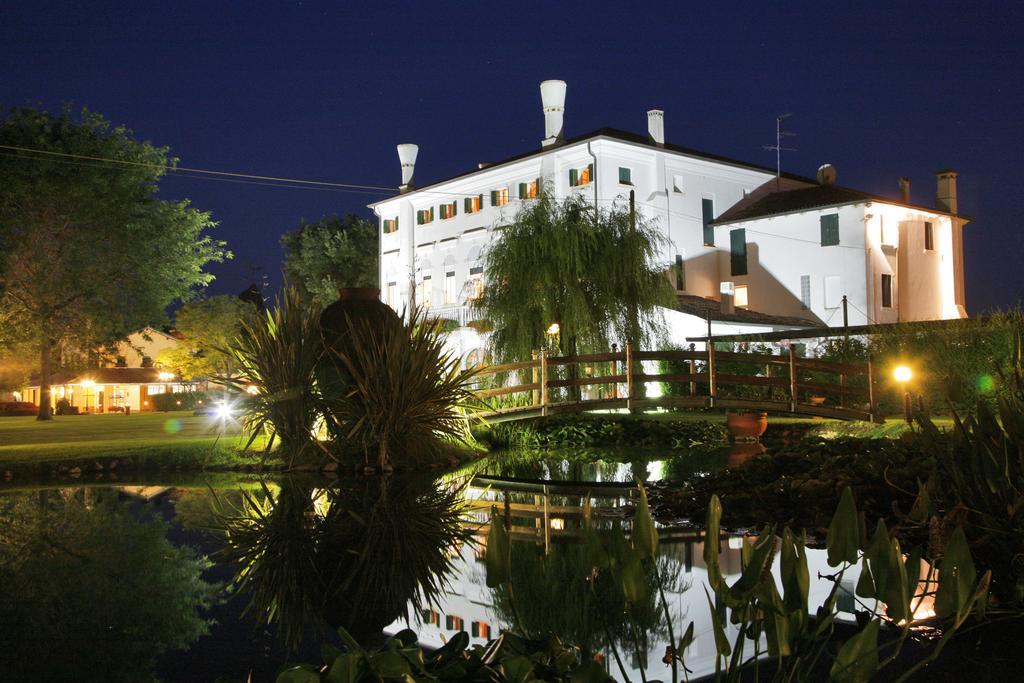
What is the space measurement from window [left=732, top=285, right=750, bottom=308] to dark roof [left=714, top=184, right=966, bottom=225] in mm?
2812

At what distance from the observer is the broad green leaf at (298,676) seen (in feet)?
9.57

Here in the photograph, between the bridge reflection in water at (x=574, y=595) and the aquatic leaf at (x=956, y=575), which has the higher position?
the aquatic leaf at (x=956, y=575)

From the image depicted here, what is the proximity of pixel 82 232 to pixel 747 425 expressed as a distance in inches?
978

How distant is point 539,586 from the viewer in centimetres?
615

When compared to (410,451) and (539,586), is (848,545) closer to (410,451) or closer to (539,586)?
(539,586)

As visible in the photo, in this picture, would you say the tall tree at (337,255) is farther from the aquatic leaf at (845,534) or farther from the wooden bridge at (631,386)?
the aquatic leaf at (845,534)

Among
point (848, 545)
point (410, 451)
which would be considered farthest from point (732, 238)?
point (848, 545)

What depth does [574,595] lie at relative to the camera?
6.07m

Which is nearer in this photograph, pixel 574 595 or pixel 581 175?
pixel 574 595

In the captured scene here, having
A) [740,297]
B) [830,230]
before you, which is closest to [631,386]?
[830,230]

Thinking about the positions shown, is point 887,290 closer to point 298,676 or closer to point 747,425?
point 747,425

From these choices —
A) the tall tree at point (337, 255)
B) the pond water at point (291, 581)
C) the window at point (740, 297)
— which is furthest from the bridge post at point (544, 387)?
the tall tree at point (337, 255)

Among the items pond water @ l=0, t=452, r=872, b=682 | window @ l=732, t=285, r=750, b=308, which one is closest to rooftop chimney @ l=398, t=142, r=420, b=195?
window @ l=732, t=285, r=750, b=308

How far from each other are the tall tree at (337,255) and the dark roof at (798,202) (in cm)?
2461
